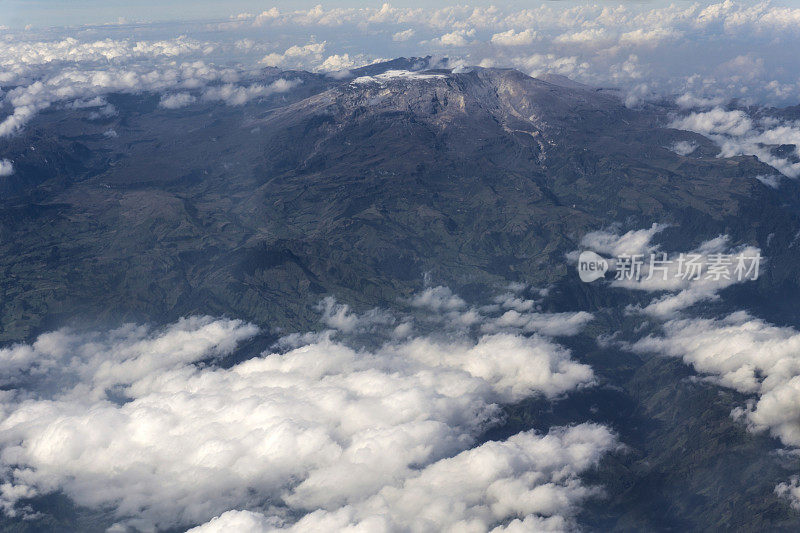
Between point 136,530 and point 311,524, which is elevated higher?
point 311,524

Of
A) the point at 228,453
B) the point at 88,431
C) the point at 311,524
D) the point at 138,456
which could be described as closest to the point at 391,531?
the point at 311,524

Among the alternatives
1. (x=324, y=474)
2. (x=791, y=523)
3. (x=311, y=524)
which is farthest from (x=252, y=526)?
(x=791, y=523)

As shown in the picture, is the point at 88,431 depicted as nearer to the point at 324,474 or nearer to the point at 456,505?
the point at 324,474

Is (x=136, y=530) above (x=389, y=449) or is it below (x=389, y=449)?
below

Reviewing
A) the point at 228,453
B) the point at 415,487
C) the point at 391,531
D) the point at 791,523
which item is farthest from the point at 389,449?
the point at 791,523

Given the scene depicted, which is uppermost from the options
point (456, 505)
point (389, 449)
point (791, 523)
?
point (389, 449)

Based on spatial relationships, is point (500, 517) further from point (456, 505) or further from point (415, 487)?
point (415, 487)

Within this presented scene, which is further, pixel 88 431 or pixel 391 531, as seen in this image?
pixel 88 431

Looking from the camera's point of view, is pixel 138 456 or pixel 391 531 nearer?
pixel 391 531
